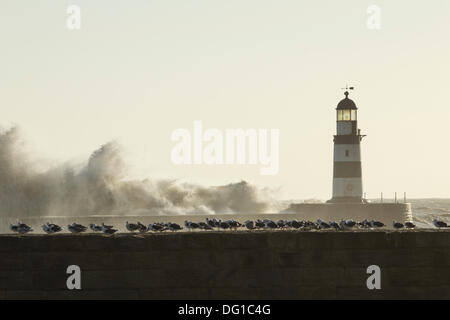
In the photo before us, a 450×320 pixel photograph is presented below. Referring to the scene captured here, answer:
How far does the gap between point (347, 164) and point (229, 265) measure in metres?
26.1

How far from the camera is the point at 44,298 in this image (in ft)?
123

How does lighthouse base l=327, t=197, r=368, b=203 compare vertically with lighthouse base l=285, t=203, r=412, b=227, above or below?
above

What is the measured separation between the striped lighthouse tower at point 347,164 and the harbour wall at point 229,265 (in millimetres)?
24681

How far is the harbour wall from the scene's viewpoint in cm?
3772

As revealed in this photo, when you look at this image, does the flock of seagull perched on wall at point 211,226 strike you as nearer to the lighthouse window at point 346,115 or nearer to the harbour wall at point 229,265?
the harbour wall at point 229,265

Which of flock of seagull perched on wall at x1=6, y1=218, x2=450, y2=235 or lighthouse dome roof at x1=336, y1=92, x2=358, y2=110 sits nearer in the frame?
flock of seagull perched on wall at x1=6, y1=218, x2=450, y2=235

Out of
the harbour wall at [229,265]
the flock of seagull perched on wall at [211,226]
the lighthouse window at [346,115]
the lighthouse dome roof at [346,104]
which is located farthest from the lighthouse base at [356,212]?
the harbour wall at [229,265]

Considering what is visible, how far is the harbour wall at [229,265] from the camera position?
37.7 metres

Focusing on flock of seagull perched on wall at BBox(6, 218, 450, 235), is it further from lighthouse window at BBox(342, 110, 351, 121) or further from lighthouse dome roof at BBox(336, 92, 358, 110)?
lighthouse dome roof at BBox(336, 92, 358, 110)

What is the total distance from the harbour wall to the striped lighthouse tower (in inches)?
972

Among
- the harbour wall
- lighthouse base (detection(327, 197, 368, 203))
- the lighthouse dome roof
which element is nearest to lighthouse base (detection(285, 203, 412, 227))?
lighthouse base (detection(327, 197, 368, 203))

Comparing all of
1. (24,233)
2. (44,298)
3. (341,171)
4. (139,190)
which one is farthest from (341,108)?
(44,298)

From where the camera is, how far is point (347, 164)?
63594mm

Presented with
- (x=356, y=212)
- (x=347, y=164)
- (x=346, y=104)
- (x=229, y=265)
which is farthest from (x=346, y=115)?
(x=229, y=265)
